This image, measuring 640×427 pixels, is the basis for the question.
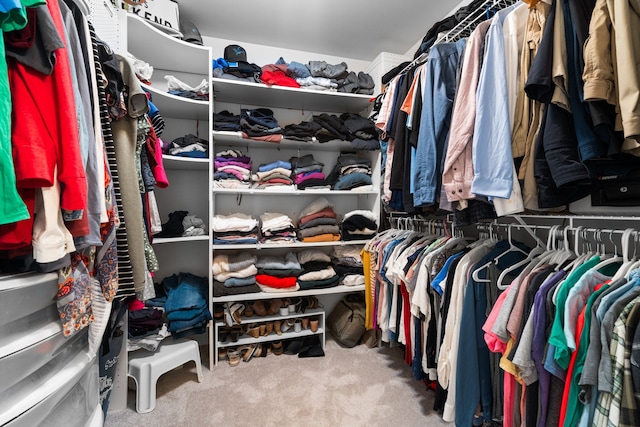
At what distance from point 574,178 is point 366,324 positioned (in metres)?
1.62

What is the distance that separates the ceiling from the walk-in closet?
2 centimetres

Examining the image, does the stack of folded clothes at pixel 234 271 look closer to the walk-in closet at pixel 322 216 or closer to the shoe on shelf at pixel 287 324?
the walk-in closet at pixel 322 216

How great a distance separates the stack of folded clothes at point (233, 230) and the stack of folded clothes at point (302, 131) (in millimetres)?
692

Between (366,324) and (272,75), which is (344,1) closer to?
Result: (272,75)

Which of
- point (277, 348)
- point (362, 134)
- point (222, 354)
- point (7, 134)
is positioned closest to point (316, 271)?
point (277, 348)

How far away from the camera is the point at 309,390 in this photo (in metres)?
1.68

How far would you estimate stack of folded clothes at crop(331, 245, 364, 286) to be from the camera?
217cm

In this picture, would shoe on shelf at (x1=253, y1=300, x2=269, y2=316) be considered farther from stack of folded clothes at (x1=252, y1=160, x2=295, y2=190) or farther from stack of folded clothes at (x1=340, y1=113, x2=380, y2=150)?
stack of folded clothes at (x1=340, y1=113, x2=380, y2=150)

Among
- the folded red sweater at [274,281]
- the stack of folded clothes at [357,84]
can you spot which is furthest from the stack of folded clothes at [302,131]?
the folded red sweater at [274,281]

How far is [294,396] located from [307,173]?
146 centimetres

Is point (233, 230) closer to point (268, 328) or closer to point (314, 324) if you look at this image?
point (268, 328)

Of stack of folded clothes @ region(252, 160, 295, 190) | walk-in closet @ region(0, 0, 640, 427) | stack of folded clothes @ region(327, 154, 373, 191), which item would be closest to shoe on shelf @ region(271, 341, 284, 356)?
walk-in closet @ region(0, 0, 640, 427)

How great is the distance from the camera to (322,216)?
85.9 inches

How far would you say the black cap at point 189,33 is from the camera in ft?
6.07
